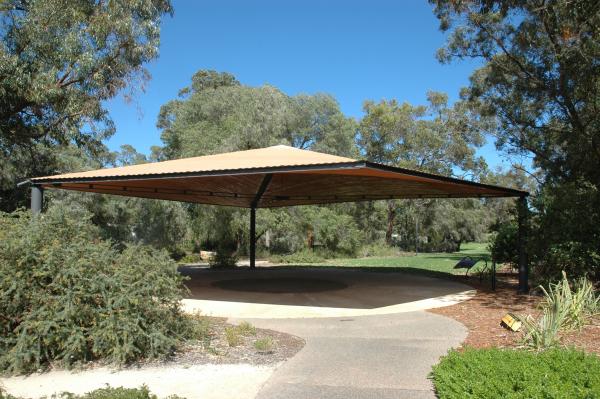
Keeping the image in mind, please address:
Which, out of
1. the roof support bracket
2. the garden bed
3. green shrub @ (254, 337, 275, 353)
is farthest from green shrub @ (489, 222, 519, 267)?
green shrub @ (254, 337, 275, 353)

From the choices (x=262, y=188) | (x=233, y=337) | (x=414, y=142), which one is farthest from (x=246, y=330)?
(x=414, y=142)

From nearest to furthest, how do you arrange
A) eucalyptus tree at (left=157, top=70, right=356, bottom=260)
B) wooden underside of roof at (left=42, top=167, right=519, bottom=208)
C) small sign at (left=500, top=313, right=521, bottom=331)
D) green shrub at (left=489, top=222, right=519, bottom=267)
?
small sign at (left=500, top=313, right=521, bottom=331), wooden underside of roof at (left=42, top=167, right=519, bottom=208), green shrub at (left=489, top=222, right=519, bottom=267), eucalyptus tree at (left=157, top=70, right=356, bottom=260)

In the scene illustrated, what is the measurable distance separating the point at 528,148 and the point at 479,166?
2507cm

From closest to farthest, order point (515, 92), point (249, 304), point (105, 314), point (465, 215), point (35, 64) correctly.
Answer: point (105, 314)
point (249, 304)
point (35, 64)
point (515, 92)
point (465, 215)

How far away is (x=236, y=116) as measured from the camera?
1185 inches

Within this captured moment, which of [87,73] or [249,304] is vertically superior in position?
[87,73]

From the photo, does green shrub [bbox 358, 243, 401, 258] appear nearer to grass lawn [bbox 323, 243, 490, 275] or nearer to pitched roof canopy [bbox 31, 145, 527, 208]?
grass lawn [bbox 323, 243, 490, 275]

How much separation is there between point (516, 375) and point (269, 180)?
34.0ft

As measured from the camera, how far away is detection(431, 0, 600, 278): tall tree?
10773 millimetres

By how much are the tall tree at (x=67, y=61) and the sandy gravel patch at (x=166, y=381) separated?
510 inches

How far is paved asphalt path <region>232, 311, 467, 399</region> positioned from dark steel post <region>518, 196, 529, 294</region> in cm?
434

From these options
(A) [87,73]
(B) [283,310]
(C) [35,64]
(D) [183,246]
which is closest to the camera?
(B) [283,310]

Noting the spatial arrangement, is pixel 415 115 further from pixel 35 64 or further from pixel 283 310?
pixel 283 310

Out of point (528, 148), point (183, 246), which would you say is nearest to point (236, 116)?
point (183, 246)
